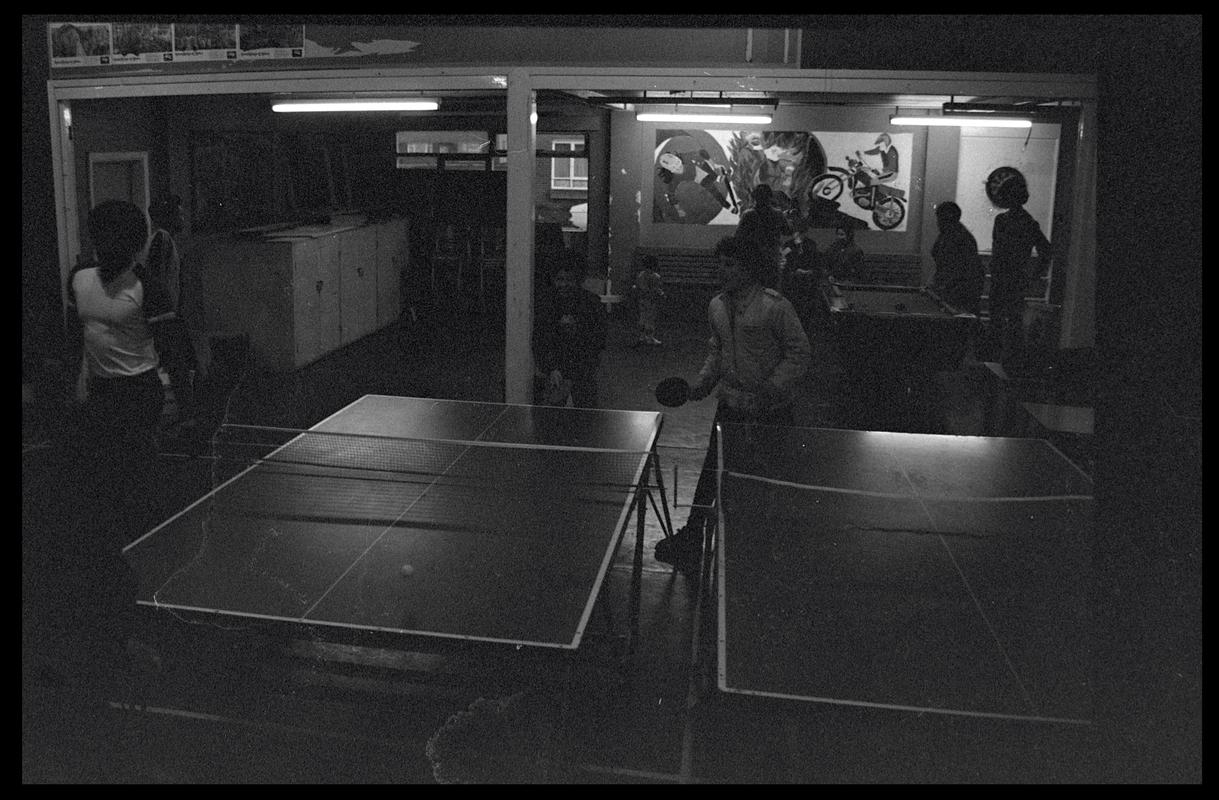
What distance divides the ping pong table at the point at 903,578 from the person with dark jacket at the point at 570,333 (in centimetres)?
167

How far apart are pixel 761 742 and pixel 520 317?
401 cm

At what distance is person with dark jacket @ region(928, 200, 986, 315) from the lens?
10242 millimetres

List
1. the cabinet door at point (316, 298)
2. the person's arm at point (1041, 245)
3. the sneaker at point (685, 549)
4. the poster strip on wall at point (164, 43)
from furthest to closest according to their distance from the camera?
1. the cabinet door at point (316, 298)
2. the person's arm at point (1041, 245)
3. the poster strip on wall at point (164, 43)
4. the sneaker at point (685, 549)

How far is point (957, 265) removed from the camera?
10.6 meters

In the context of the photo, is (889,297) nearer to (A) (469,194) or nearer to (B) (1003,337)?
(B) (1003,337)

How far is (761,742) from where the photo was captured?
14.0 feet

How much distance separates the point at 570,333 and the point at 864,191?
9042 millimetres

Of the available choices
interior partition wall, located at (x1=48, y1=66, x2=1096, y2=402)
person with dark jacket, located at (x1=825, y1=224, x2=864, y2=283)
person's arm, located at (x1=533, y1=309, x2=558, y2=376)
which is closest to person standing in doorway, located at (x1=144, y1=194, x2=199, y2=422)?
interior partition wall, located at (x1=48, y1=66, x2=1096, y2=402)

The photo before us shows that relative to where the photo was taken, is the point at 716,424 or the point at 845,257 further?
the point at 845,257

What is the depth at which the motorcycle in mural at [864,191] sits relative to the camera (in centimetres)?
1498

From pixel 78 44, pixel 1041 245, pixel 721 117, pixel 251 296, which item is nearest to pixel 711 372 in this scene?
pixel 1041 245

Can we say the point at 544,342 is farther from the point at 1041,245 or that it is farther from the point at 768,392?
the point at 1041,245

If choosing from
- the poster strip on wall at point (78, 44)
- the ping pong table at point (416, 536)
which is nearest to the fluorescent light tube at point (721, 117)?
the poster strip on wall at point (78, 44)

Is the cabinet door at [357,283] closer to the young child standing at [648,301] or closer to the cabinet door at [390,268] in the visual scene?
the cabinet door at [390,268]
